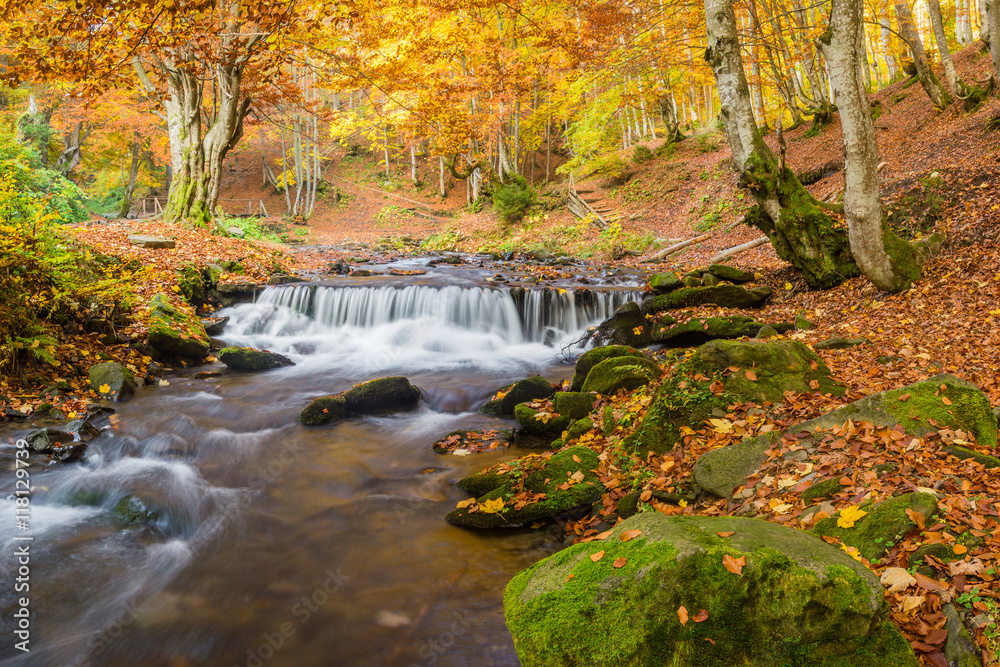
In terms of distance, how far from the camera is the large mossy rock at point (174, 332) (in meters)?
8.73

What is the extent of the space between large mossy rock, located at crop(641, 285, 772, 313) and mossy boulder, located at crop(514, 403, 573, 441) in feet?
14.6

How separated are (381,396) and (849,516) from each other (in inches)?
240

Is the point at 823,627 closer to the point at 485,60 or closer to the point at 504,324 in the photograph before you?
the point at 504,324

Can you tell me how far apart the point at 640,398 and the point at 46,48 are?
6.38 meters

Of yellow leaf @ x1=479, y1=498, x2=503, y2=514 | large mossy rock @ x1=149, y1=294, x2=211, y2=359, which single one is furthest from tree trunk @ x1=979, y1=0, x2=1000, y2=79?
large mossy rock @ x1=149, y1=294, x2=211, y2=359

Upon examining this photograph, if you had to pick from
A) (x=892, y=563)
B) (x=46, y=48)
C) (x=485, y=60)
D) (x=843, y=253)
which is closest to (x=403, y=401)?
(x=46, y=48)

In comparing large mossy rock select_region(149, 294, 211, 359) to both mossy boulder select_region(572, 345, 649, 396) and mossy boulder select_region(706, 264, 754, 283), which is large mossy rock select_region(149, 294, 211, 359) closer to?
mossy boulder select_region(572, 345, 649, 396)

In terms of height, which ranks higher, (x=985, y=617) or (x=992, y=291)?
(x=992, y=291)

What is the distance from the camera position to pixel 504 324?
12.1 m

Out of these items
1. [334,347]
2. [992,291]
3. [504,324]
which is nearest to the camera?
[992,291]

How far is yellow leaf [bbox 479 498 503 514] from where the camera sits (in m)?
4.57

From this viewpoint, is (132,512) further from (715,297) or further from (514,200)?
(514,200)

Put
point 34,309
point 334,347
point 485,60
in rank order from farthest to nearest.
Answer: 1. point 485,60
2. point 334,347
3. point 34,309

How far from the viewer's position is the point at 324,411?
7262mm
